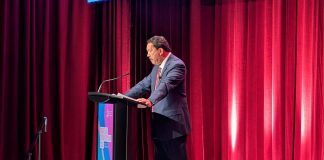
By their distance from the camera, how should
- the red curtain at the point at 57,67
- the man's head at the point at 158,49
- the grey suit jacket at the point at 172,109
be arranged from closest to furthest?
1. the grey suit jacket at the point at 172,109
2. the man's head at the point at 158,49
3. the red curtain at the point at 57,67

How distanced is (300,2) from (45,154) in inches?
109

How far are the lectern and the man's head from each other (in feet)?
1.79

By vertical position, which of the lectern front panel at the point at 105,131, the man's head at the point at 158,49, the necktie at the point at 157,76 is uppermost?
the man's head at the point at 158,49

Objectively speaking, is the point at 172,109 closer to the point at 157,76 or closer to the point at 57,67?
the point at 157,76

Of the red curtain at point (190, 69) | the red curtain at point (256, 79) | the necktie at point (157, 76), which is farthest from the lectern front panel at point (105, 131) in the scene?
the red curtain at point (256, 79)

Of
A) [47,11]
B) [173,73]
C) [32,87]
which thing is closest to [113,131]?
[173,73]

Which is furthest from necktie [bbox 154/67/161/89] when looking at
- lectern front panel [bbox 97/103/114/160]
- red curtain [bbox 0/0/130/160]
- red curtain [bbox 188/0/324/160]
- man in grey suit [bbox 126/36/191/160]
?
red curtain [bbox 0/0/130/160]

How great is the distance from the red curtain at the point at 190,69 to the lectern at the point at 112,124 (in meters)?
1.00

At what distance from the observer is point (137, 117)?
189 inches

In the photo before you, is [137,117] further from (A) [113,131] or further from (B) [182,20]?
(A) [113,131]

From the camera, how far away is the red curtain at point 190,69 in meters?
4.02

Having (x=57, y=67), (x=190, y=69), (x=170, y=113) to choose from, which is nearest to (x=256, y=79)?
(x=190, y=69)

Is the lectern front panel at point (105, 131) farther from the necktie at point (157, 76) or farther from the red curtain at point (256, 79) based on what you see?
the red curtain at point (256, 79)

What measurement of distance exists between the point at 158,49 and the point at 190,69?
4.44ft
